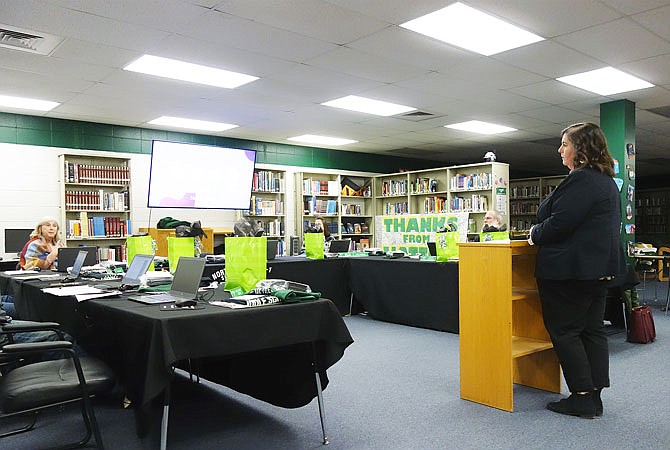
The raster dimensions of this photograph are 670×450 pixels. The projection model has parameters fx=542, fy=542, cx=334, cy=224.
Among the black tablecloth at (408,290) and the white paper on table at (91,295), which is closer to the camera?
the white paper on table at (91,295)

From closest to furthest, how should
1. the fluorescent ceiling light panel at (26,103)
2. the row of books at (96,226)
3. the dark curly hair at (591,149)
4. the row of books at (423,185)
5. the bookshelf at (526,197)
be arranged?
the dark curly hair at (591,149) < the fluorescent ceiling light panel at (26,103) < the row of books at (96,226) < the row of books at (423,185) < the bookshelf at (526,197)

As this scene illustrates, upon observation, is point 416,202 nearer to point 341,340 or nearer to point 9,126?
point 9,126

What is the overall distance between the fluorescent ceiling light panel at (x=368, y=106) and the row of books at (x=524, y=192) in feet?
22.8

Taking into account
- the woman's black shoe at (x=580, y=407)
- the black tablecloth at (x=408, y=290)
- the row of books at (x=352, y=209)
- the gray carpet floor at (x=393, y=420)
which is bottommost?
the gray carpet floor at (x=393, y=420)

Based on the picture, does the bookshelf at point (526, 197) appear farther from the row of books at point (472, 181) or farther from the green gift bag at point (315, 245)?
the green gift bag at point (315, 245)

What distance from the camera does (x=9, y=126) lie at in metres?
7.42

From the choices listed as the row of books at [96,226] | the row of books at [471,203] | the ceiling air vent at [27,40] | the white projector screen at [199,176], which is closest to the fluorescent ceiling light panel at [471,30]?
the ceiling air vent at [27,40]

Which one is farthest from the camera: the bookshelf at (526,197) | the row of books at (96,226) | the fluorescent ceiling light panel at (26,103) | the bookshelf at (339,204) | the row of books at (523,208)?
the row of books at (523,208)

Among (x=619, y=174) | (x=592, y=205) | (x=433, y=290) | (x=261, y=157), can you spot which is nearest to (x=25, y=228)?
(x=261, y=157)

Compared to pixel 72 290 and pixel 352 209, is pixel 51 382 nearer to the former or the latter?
pixel 72 290

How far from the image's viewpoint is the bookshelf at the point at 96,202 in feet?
25.2

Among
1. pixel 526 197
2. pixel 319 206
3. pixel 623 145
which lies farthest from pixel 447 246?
pixel 526 197

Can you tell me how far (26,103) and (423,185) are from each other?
23.1 ft

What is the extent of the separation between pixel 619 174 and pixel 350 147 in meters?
5.30
